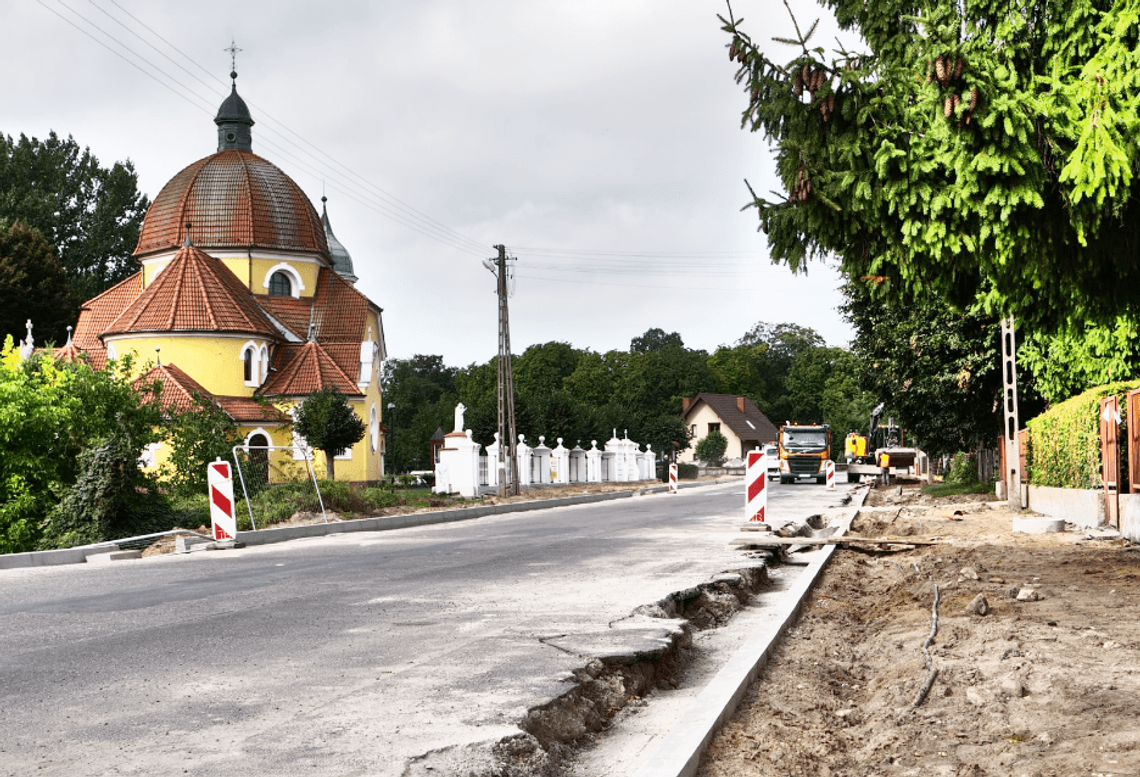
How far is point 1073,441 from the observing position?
19359 millimetres

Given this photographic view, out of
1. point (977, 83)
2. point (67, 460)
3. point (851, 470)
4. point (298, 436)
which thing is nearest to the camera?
point (977, 83)

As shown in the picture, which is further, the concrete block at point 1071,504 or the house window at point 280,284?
the house window at point 280,284

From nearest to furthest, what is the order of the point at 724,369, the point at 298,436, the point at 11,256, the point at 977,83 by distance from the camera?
the point at 977,83
the point at 298,436
the point at 11,256
the point at 724,369

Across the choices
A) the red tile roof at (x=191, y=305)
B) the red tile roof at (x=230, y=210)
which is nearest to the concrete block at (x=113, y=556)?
the red tile roof at (x=191, y=305)

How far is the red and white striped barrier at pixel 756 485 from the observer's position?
17719 millimetres

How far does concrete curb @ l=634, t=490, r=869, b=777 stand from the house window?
4937 centimetres

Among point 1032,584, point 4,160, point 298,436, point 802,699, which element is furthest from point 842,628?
point 4,160

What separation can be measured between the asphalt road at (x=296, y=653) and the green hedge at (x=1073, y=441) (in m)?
7.51

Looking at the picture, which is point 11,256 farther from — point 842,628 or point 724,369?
point 724,369

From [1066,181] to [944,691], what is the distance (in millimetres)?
4318

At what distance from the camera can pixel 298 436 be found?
41125 mm

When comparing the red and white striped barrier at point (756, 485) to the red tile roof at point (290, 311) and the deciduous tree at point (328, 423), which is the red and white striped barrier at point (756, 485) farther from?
the red tile roof at point (290, 311)

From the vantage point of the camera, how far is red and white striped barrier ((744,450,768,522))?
17719mm

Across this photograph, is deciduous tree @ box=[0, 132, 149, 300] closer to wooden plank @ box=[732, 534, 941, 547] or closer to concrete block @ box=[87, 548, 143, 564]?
concrete block @ box=[87, 548, 143, 564]
